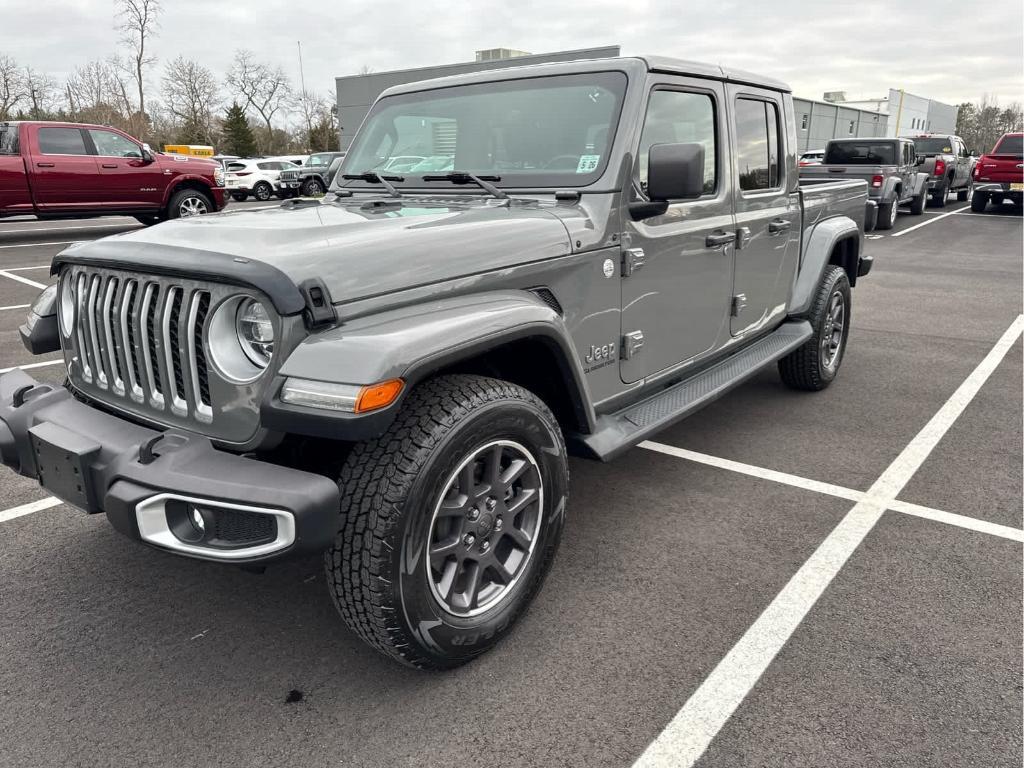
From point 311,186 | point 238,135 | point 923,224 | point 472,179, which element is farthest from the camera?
point 238,135

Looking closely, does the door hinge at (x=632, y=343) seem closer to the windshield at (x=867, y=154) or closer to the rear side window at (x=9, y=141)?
the rear side window at (x=9, y=141)

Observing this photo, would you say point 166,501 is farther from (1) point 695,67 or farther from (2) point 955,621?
(1) point 695,67

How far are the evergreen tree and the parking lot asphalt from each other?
5758 cm

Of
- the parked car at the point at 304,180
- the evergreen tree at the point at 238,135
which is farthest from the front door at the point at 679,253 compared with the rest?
the evergreen tree at the point at 238,135

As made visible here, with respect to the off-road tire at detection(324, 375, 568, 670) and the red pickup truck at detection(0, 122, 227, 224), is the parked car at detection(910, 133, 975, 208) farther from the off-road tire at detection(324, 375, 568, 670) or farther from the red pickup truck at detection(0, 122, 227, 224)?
the off-road tire at detection(324, 375, 568, 670)

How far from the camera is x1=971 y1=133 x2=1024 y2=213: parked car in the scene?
703 inches

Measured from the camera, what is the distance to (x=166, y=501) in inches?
80.7

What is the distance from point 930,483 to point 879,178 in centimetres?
1327

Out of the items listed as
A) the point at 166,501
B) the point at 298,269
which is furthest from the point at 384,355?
the point at 166,501

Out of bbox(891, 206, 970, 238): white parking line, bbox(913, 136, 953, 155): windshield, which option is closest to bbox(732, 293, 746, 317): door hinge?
bbox(891, 206, 970, 238): white parking line

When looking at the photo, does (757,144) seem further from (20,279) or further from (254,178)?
(254,178)

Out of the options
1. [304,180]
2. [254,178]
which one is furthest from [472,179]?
[304,180]

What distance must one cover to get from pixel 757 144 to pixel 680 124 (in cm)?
90

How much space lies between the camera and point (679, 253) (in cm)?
→ 338
